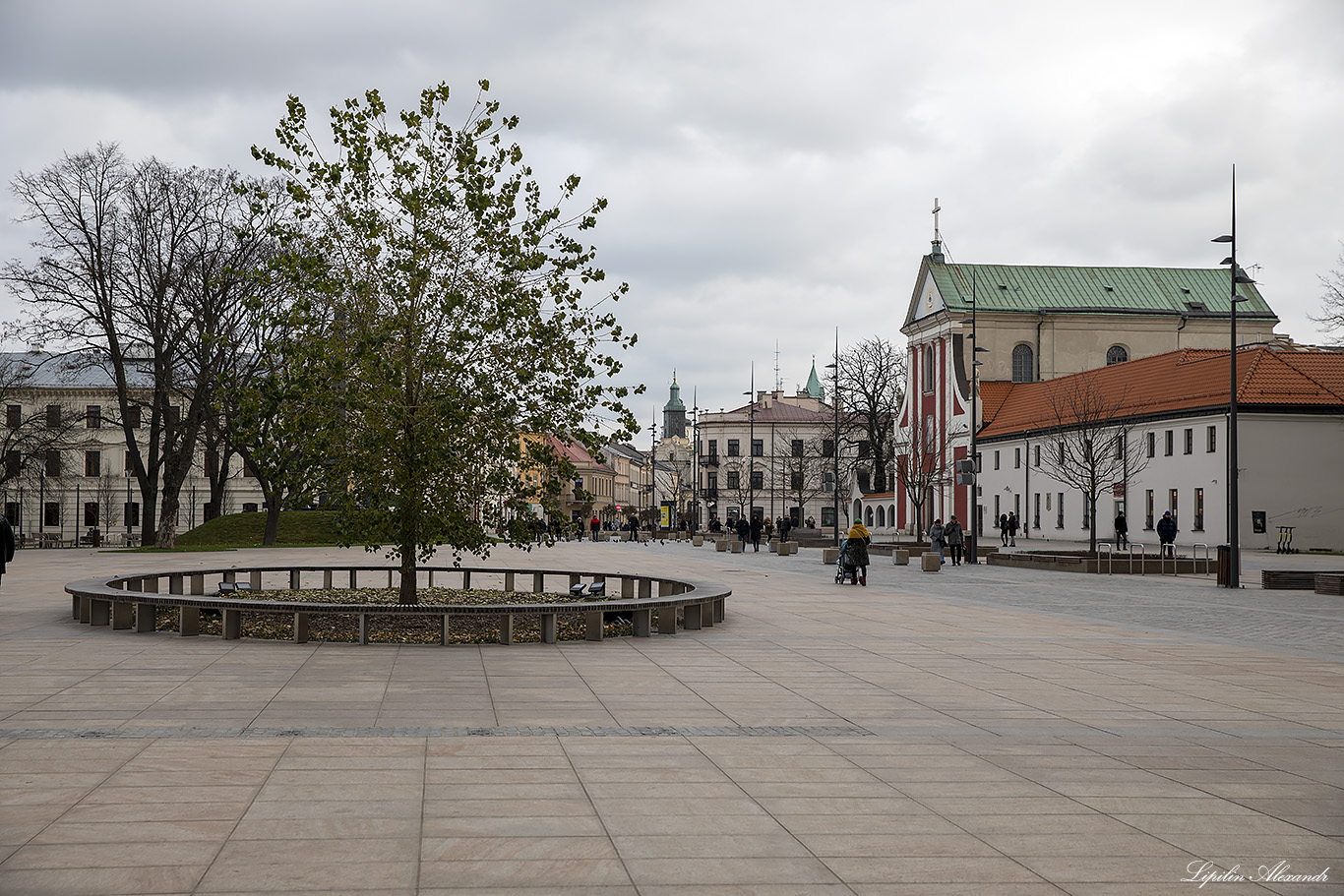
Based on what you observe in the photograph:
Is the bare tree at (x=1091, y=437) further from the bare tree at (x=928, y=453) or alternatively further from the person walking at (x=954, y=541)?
the bare tree at (x=928, y=453)

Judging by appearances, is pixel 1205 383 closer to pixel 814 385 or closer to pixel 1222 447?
pixel 1222 447

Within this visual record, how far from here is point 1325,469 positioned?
49.8m

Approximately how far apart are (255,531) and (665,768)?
44503 millimetres

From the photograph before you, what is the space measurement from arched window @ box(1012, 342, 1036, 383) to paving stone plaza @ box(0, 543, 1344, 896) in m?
69.0

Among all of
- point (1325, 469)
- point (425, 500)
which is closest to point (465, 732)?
point (425, 500)

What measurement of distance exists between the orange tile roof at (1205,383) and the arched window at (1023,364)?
10021 mm

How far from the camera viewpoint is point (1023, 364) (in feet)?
265

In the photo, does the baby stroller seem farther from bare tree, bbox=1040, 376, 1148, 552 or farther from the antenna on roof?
the antenna on roof

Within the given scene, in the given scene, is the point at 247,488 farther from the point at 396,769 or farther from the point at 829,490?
the point at 396,769

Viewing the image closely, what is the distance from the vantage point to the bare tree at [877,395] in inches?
3159

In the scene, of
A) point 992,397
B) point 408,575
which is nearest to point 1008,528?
point 992,397

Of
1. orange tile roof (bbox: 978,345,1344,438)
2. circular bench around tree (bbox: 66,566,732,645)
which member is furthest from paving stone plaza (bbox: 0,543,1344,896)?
orange tile roof (bbox: 978,345,1344,438)

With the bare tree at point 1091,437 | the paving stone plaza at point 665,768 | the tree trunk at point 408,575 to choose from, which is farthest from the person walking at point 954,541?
the tree trunk at point 408,575

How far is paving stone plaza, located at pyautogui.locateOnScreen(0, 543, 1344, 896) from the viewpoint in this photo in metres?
5.09
